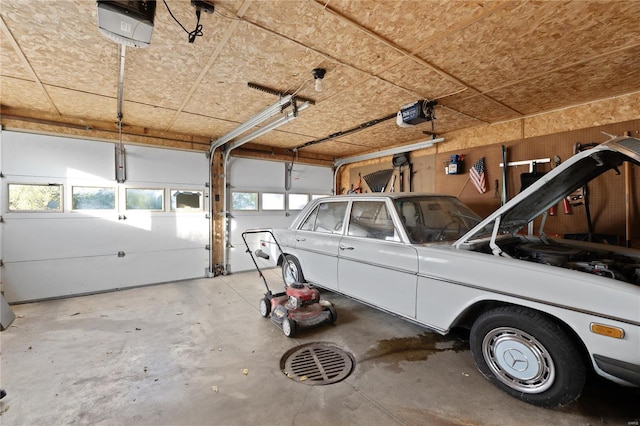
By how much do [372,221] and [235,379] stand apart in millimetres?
1987

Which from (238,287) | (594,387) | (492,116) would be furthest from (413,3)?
(238,287)

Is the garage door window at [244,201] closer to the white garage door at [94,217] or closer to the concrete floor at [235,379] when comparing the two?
the white garage door at [94,217]

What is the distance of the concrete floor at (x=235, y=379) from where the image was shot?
1763mm

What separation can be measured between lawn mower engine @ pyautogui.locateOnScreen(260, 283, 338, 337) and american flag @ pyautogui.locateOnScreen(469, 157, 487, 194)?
3.08 metres

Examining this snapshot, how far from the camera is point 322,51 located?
7.41 feet

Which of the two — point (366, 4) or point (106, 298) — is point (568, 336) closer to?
point (366, 4)

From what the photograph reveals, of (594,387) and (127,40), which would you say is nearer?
(127,40)

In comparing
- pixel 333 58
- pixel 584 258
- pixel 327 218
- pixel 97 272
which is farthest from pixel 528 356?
pixel 97 272

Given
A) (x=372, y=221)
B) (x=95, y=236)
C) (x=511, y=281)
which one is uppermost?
(x=372, y=221)

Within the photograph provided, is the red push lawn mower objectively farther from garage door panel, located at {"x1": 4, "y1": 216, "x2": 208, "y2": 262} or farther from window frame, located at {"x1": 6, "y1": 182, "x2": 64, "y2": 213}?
window frame, located at {"x1": 6, "y1": 182, "x2": 64, "y2": 213}

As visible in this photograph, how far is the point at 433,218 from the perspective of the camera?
2.88 metres

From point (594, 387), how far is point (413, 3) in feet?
10.3

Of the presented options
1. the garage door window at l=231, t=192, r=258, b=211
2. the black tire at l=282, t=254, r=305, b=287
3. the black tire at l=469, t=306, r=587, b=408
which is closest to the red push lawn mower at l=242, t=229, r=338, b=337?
the black tire at l=282, t=254, r=305, b=287

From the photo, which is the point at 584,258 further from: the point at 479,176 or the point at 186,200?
the point at 186,200
